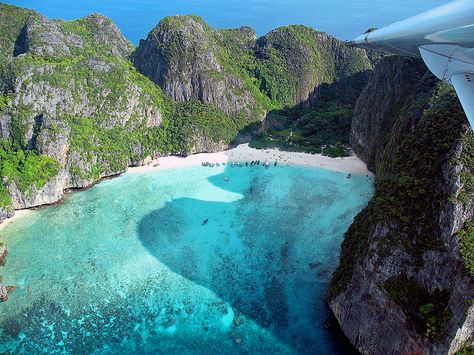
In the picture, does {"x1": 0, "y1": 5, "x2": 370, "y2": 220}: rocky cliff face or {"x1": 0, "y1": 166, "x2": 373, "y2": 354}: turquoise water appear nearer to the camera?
{"x1": 0, "y1": 166, "x2": 373, "y2": 354}: turquoise water

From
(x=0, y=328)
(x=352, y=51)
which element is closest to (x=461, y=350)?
(x=0, y=328)

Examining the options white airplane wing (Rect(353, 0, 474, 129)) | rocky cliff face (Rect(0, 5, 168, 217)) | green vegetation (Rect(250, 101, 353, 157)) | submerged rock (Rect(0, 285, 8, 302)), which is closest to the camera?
white airplane wing (Rect(353, 0, 474, 129))

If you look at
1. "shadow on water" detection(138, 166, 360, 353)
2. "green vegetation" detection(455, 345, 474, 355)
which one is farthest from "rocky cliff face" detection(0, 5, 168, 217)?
"green vegetation" detection(455, 345, 474, 355)

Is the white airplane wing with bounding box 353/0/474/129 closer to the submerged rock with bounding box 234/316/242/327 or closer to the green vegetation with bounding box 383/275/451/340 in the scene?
the green vegetation with bounding box 383/275/451/340

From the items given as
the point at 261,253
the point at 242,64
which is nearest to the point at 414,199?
the point at 261,253

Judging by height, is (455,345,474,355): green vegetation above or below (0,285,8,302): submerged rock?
above

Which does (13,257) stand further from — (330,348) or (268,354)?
(330,348)
